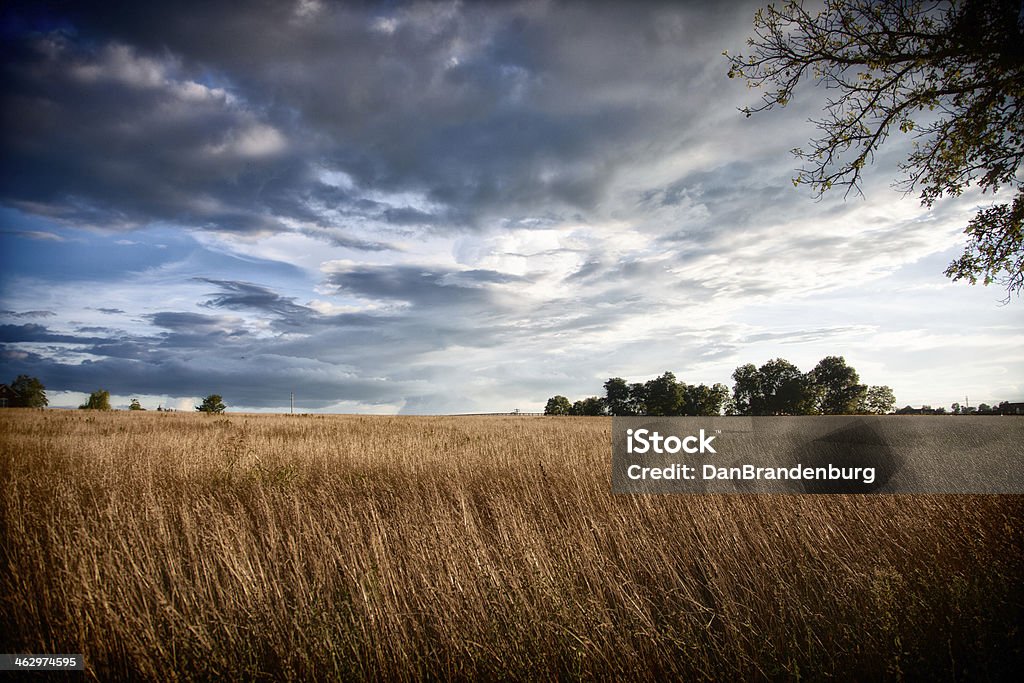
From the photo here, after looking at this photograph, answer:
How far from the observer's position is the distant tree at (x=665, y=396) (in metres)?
92.8

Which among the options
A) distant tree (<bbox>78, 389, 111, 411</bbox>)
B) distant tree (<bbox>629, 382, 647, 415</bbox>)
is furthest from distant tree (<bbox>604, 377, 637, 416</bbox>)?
distant tree (<bbox>78, 389, 111, 411</bbox>)

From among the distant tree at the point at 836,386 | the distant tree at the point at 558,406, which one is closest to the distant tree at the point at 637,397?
the distant tree at the point at 558,406

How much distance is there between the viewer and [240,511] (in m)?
7.80

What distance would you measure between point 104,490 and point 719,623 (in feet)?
34.5

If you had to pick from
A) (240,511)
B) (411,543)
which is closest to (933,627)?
(411,543)

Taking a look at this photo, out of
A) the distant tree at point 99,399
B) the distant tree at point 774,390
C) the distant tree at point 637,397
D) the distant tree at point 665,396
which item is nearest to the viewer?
the distant tree at point 99,399

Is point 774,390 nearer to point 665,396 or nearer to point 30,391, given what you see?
point 665,396

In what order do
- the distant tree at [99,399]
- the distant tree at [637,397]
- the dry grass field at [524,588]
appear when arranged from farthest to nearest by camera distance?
1. the distant tree at [637,397]
2. the distant tree at [99,399]
3. the dry grass field at [524,588]

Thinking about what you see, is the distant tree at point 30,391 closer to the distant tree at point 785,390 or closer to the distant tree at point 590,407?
the distant tree at point 590,407

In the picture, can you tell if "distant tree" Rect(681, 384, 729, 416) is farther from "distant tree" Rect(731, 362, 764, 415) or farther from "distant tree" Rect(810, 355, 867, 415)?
"distant tree" Rect(810, 355, 867, 415)

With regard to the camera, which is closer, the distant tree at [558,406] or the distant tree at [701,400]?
the distant tree at [701,400]

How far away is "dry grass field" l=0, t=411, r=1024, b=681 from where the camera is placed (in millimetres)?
4074

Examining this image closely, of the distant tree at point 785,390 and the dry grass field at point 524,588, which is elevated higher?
the distant tree at point 785,390

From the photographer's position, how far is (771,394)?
87.4 meters
